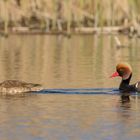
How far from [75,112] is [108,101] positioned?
164 cm

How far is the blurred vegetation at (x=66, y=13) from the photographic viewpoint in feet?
125

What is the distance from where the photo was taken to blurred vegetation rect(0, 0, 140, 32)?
38.0 meters

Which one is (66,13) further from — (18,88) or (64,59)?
(18,88)

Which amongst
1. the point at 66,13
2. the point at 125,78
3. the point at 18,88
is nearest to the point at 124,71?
the point at 125,78

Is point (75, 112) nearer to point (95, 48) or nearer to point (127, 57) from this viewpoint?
point (127, 57)

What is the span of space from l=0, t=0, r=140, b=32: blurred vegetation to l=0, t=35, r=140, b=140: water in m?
7.99

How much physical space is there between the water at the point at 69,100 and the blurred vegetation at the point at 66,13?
7.99 metres

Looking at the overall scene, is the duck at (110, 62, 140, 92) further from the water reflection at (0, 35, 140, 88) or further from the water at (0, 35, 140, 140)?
the water reflection at (0, 35, 140, 88)

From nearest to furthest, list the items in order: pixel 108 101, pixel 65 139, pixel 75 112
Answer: pixel 65 139 < pixel 75 112 < pixel 108 101

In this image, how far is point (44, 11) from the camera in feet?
132

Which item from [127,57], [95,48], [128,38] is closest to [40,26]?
[128,38]

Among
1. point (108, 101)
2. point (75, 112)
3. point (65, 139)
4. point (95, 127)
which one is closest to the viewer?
point (65, 139)

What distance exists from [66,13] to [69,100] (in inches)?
960

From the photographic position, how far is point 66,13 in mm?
39656
